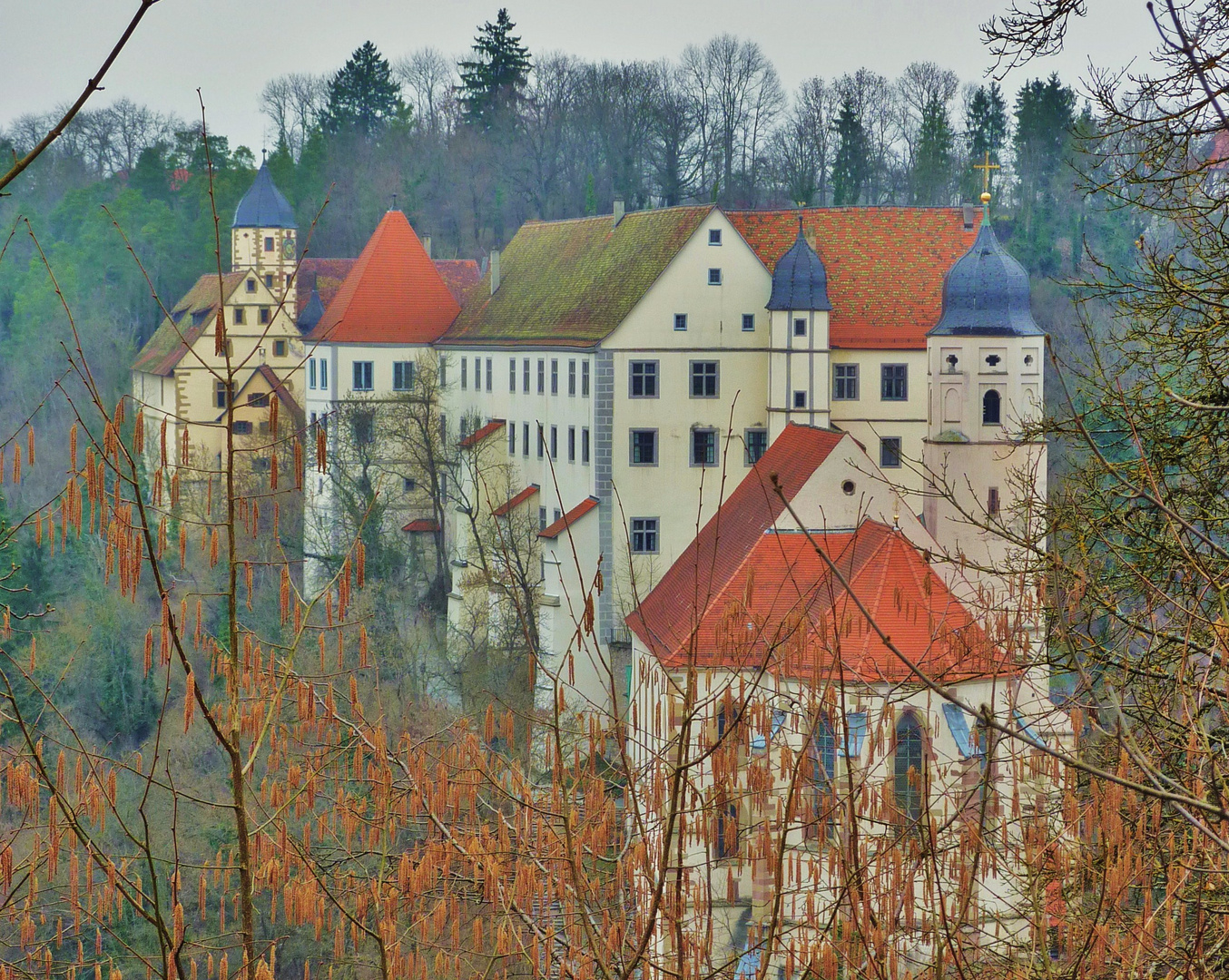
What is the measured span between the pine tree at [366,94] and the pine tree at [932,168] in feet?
78.1

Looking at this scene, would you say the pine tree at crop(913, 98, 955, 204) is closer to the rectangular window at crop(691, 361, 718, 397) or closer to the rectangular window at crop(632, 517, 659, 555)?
the rectangular window at crop(691, 361, 718, 397)

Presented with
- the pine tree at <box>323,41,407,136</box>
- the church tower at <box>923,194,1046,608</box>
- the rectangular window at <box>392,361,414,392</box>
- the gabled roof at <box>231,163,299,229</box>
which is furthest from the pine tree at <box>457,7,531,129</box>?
the church tower at <box>923,194,1046,608</box>

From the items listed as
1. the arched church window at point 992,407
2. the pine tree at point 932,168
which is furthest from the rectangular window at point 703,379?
the pine tree at point 932,168

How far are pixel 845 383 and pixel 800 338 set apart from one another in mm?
2047

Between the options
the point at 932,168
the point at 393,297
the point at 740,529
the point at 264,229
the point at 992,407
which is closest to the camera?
the point at 740,529

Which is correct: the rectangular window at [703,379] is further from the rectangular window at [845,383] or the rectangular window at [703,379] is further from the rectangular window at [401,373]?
the rectangular window at [401,373]

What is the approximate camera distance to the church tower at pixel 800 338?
38.6 m

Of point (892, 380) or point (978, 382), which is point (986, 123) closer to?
point (892, 380)

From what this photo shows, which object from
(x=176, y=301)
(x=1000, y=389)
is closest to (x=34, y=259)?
(x=176, y=301)

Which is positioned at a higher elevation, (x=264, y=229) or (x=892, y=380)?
(x=264, y=229)

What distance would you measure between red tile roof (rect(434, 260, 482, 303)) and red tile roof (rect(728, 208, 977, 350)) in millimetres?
13711

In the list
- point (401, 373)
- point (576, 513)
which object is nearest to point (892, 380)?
point (576, 513)

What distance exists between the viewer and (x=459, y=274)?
Answer: 57.0 m

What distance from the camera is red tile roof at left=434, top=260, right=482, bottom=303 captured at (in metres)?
55.2
